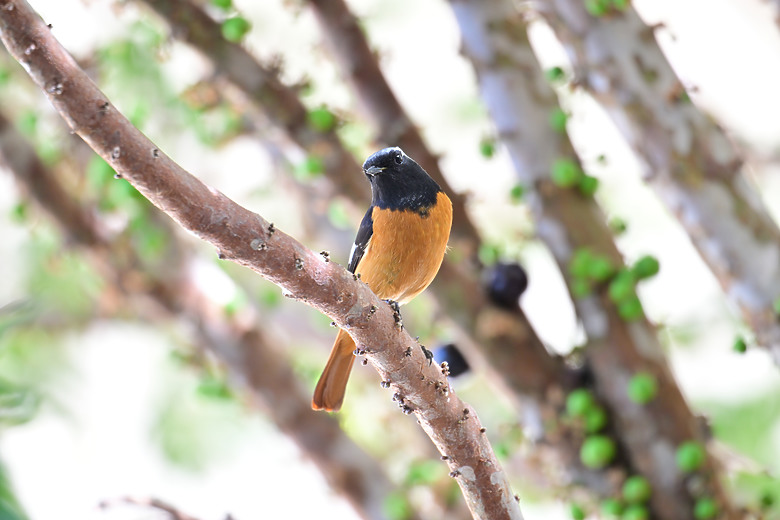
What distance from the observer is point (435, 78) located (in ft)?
22.1

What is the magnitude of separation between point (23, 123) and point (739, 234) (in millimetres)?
3369

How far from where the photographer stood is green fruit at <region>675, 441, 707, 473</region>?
2977 mm

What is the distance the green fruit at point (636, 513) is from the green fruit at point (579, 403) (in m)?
0.41

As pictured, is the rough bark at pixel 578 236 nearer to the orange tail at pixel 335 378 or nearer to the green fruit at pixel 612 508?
the green fruit at pixel 612 508

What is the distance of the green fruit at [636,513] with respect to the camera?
2.98m

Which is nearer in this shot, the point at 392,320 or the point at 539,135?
the point at 392,320

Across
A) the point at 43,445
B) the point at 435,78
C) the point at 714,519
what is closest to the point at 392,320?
the point at 714,519

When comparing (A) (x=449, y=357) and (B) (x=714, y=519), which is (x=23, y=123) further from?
(B) (x=714, y=519)

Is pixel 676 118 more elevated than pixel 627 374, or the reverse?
pixel 676 118

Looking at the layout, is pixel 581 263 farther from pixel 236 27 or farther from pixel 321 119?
pixel 236 27

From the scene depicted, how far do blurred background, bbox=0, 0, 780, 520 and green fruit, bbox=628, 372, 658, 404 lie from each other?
0.27 metres

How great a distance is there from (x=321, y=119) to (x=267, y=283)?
250 cm

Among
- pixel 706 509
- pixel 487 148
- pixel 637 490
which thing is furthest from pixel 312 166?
pixel 706 509

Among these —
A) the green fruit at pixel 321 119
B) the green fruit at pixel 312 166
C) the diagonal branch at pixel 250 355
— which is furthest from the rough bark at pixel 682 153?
the diagonal branch at pixel 250 355
